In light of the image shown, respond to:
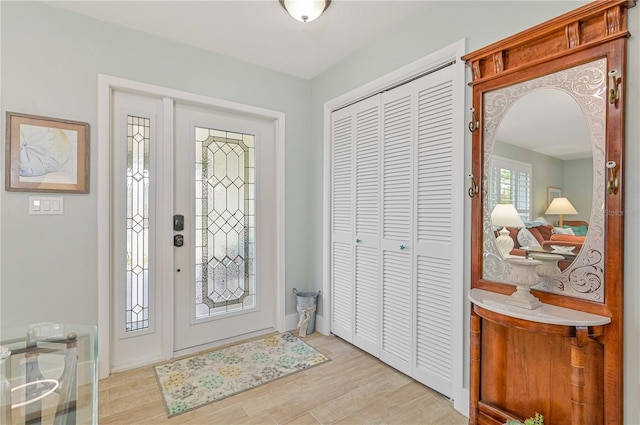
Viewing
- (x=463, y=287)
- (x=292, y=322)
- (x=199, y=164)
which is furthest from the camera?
(x=292, y=322)

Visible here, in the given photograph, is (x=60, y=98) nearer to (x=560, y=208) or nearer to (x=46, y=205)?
(x=46, y=205)

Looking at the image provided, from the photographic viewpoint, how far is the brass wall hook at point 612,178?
1361mm

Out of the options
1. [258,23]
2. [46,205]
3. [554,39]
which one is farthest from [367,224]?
[46,205]

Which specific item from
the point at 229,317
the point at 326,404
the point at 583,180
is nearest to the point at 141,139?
the point at 229,317

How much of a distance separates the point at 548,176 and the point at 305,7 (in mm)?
1746

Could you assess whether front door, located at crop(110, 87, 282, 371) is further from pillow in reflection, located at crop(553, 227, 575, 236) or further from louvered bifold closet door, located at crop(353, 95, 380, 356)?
pillow in reflection, located at crop(553, 227, 575, 236)

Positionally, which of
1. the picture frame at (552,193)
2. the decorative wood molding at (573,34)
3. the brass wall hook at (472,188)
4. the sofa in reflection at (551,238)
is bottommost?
the sofa in reflection at (551,238)

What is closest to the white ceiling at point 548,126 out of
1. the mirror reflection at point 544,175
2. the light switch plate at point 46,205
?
the mirror reflection at point 544,175

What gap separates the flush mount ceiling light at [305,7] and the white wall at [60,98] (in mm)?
1122

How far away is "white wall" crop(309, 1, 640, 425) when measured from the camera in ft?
4.36

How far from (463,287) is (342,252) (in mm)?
1237

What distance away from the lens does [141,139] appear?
100 inches

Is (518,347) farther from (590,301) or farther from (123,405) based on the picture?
(123,405)

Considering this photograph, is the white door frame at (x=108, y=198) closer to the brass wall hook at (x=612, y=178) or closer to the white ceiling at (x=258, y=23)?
the white ceiling at (x=258, y=23)
